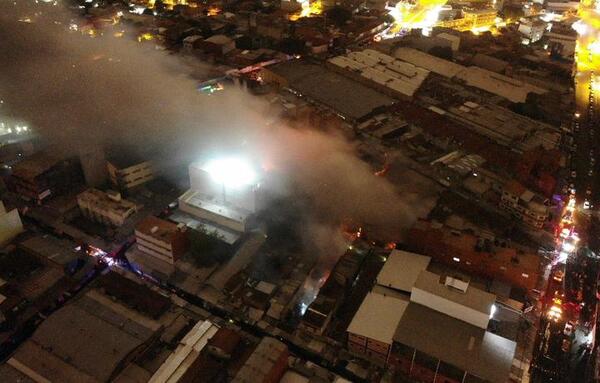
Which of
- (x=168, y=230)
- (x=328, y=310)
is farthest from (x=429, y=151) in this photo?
(x=168, y=230)

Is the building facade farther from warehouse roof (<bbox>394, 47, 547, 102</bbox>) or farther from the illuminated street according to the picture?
warehouse roof (<bbox>394, 47, 547, 102</bbox>)

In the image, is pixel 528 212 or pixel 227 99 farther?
pixel 227 99

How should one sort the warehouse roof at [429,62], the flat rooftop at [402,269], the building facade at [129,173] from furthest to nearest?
1. the warehouse roof at [429,62]
2. the building facade at [129,173]
3. the flat rooftop at [402,269]

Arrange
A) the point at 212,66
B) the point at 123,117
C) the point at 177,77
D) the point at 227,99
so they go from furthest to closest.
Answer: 1. the point at 212,66
2. the point at 177,77
3. the point at 227,99
4. the point at 123,117

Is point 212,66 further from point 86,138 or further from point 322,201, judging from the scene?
point 322,201

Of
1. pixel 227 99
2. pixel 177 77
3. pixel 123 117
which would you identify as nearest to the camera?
pixel 123 117

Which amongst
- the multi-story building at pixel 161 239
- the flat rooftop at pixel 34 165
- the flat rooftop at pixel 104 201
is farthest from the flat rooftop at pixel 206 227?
the flat rooftop at pixel 34 165

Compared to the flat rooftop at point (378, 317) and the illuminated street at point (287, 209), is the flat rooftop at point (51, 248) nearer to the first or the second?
the illuminated street at point (287, 209)
